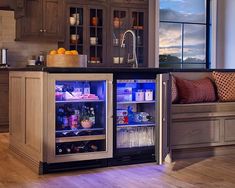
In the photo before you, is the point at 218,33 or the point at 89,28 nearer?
the point at 89,28

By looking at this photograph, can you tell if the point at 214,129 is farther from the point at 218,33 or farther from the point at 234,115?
the point at 218,33

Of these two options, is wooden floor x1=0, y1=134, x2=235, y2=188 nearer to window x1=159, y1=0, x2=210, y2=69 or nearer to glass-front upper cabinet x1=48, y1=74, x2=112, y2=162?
glass-front upper cabinet x1=48, y1=74, x2=112, y2=162

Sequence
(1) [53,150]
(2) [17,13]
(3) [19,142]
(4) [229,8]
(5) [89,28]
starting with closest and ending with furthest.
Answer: (1) [53,150] → (3) [19,142] → (2) [17,13] → (5) [89,28] → (4) [229,8]

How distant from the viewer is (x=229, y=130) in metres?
5.10

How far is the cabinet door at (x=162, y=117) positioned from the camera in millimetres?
4242

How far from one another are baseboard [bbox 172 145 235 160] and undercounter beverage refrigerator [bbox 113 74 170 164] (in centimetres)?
37

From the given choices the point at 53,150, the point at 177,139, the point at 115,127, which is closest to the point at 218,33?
the point at 177,139

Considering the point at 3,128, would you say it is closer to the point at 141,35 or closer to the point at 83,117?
the point at 83,117

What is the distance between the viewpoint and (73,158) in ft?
13.6

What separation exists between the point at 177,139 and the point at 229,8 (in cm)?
466

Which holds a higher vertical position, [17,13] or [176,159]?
[17,13]

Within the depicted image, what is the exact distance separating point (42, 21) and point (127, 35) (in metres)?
1.66

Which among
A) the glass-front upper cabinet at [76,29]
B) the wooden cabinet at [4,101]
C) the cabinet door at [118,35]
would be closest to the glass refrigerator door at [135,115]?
the wooden cabinet at [4,101]

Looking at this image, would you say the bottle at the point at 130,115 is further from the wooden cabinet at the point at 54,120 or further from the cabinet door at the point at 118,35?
the cabinet door at the point at 118,35
